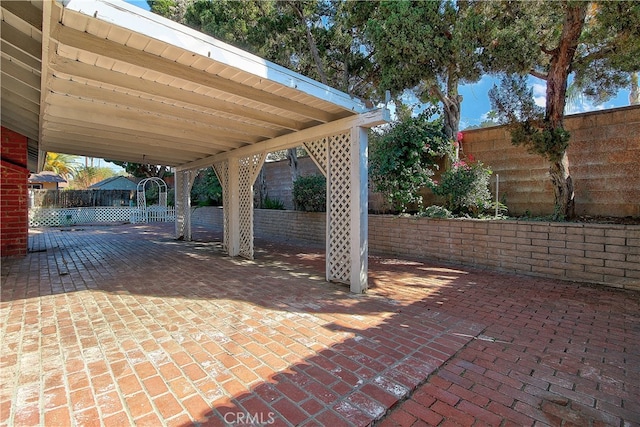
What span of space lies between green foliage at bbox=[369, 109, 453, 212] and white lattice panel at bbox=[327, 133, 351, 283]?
257 cm

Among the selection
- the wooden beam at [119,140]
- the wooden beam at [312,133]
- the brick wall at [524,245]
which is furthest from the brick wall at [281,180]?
the brick wall at [524,245]

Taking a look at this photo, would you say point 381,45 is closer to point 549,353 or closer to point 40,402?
point 549,353

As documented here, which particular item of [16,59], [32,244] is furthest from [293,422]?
[32,244]

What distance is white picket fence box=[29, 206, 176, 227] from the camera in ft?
45.4

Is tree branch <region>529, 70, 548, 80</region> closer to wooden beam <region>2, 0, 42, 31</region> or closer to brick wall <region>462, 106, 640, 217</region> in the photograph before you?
brick wall <region>462, 106, 640, 217</region>

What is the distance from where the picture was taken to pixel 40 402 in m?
1.87

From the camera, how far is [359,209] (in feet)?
14.0

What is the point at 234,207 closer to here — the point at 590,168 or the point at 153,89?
the point at 153,89

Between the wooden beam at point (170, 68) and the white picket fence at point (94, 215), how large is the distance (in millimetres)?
11297

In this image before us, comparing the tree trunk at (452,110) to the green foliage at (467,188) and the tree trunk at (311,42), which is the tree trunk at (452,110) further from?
the tree trunk at (311,42)

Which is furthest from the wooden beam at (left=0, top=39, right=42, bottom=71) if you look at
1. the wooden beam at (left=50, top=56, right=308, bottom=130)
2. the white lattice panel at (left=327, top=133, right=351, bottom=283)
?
the white lattice panel at (left=327, top=133, right=351, bottom=283)

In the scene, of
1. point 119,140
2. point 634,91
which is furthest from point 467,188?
point 119,140

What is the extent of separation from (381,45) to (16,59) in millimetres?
5417

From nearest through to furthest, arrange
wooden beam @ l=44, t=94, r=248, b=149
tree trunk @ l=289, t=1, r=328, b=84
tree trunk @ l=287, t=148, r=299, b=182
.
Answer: wooden beam @ l=44, t=94, r=248, b=149 → tree trunk @ l=289, t=1, r=328, b=84 → tree trunk @ l=287, t=148, r=299, b=182
